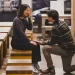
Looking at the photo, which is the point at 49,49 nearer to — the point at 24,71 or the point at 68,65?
the point at 68,65

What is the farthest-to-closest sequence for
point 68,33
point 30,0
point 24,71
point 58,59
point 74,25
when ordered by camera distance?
point 30,0, point 74,25, point 58,59, point 68,33, point 24,71

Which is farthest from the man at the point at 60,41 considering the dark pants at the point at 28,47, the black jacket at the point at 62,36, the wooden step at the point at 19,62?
the wooden step at the point at 19,62

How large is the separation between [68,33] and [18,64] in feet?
4.08

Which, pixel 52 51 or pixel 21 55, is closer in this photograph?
pixel 21 55

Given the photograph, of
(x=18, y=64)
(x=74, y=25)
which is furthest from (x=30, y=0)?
(x=18, y=64)

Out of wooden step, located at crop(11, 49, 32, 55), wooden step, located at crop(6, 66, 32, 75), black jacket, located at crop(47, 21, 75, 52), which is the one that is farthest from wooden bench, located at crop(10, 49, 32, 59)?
wooden step, located at crop(6, 66, 32, 75)

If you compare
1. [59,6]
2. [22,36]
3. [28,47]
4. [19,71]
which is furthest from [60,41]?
[59,6]

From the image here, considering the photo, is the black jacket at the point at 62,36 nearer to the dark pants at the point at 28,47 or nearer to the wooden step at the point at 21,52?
the dark pants at the point at 28,47

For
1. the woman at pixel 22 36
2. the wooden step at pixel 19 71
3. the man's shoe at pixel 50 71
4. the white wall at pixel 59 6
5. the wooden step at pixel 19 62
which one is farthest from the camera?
the white wall at pixel 59 6

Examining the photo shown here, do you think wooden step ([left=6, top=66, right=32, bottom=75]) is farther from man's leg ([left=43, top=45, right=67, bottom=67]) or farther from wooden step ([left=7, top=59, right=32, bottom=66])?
man's leg ([left=43, top=45, right=67, bottom=67])

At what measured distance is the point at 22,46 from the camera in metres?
5.09

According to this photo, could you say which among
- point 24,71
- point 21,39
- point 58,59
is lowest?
point 58,59

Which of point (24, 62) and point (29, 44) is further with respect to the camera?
point (29, 44)

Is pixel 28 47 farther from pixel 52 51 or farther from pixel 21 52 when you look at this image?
pixel 52 51
